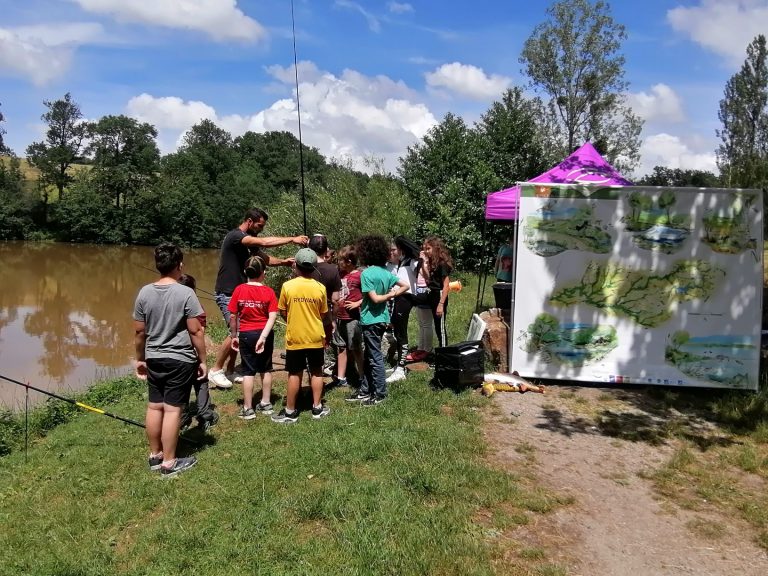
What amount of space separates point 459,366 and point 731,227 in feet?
11.1

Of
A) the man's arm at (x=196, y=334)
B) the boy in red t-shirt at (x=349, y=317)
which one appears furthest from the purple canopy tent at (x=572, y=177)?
the man's arm at (x=196, y=334)

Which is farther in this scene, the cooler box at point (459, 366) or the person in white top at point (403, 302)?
the person in white top at point (403, 302)

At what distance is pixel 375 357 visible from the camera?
210 inches

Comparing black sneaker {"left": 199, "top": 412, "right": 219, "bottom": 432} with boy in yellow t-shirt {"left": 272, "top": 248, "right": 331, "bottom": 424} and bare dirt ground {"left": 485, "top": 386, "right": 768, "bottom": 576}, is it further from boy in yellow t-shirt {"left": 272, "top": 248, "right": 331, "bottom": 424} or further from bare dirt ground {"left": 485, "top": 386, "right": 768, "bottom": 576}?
bare dirt ground {"left": 485, "top": 386, "right": 768, "bottom": 576}

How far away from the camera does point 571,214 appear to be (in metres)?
6.17

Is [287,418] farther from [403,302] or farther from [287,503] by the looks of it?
[403,302]

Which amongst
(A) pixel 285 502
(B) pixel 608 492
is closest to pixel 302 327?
(A) pixel 285 502

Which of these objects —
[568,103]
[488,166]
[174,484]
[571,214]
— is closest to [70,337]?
[174,484]

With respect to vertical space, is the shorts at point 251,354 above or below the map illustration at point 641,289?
below

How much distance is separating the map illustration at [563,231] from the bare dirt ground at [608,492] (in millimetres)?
1678

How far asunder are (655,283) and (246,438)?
4666 millimetres

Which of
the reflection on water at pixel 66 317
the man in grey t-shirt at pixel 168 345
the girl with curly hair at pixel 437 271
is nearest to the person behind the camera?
the man in grey t-shirt at pixel 168 345

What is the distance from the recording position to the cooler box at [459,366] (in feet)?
18.7

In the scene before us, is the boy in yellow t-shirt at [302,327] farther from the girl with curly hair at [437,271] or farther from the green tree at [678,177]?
the green tree at [678,177]
